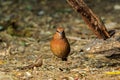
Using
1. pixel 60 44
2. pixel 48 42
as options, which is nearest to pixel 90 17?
pixel 60 44

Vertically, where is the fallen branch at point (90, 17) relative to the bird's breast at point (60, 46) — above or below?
above

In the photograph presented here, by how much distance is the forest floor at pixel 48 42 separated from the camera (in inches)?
235

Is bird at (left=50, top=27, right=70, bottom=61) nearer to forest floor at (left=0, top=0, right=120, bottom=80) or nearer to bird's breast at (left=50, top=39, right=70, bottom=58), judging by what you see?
bird's breast at (left=50, top=39, right=70, bottom=58)

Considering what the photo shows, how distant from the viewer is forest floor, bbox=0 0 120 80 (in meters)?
5.98

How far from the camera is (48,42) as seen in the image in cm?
804

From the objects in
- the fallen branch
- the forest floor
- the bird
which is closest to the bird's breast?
the bird

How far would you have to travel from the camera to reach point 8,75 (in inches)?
232

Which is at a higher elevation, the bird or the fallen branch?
the fallen branch

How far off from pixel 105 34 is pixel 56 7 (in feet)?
13.5

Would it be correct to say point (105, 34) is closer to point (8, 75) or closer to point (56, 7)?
point (8, 75)

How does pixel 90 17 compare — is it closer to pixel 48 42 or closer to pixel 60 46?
pixel 60 46

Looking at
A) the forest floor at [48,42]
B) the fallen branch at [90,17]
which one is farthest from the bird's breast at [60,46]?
the fallen branch at [90,17]

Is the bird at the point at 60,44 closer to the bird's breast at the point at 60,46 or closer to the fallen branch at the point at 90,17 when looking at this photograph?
the bird's breast at the point at 60,46

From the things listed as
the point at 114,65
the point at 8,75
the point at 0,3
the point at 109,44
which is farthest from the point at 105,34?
the point at 0,3
